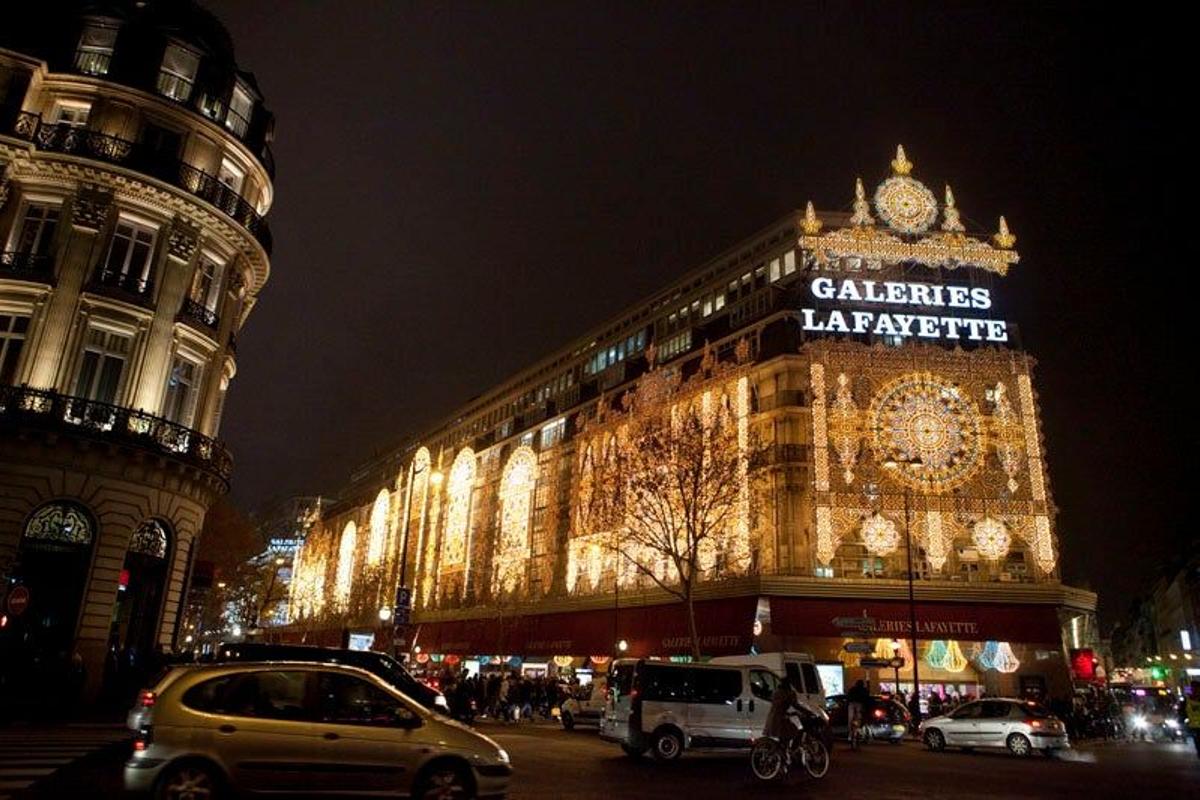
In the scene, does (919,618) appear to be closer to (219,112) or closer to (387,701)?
(387,701)

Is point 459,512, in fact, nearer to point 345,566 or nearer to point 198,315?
point 345,566

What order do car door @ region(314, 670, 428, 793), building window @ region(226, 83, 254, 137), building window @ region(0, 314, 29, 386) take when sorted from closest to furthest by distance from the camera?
car door @ region(314, 670, 428, 793), building window @ region(0, 314, 29, 386), building window @ region(226, 83, 254, 137)

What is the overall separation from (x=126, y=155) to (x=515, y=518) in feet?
127

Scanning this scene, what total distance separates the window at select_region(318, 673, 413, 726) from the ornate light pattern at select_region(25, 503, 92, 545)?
63.7ft

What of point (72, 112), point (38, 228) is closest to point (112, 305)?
point (38, 228)

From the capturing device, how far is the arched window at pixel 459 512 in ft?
217

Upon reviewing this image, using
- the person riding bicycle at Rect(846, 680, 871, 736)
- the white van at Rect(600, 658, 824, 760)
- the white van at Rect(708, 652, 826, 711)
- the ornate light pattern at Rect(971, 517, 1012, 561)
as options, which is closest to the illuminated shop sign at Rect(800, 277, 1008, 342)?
the ornate light pattern at Rect(971, 517, 1012, 561)

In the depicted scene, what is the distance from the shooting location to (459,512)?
6812 centimetres

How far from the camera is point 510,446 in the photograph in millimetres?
67125

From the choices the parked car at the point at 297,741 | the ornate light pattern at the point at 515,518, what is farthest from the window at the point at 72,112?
the ornate light pattern at the point at 515,518

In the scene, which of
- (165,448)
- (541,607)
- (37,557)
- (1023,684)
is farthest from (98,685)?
(1023,684)

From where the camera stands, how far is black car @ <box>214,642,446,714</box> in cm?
1514

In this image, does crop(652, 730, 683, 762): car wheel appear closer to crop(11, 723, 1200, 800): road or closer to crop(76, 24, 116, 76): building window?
crop(11, 723, 1200, 800): road

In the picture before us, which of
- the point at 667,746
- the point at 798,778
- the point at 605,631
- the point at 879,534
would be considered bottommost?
the point at 798,778
